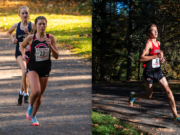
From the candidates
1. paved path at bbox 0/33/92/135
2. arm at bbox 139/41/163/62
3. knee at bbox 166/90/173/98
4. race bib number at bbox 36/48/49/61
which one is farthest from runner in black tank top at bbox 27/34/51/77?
knee at bbox 166/90/173/98

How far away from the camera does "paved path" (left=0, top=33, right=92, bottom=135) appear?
271cm

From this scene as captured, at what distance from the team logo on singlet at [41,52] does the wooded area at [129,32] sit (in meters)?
0.54

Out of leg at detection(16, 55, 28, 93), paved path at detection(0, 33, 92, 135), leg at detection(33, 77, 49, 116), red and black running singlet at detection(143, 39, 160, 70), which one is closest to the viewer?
→ red and black running singlet at detection(143, 39, 160, 70)

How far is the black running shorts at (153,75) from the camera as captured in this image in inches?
82.2

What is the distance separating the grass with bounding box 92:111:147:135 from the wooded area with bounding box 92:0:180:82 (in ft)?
1.32

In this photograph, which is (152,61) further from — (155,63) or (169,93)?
(169,93)

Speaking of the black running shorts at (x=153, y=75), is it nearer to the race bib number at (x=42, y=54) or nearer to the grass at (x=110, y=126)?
the grass at (x=110, y=126)

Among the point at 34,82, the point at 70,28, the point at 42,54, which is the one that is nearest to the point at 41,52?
the point at 42,54

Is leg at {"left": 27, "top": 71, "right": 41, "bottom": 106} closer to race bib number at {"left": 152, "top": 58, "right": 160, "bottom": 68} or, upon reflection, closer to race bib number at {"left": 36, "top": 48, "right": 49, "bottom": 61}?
race bib number at {"left": 36, "top": 48, "right": 49, "bottom": 61}

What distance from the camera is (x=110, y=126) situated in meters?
2.16

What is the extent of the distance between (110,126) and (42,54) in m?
1.02

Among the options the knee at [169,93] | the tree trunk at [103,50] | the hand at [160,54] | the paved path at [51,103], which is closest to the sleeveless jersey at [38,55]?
the paved path at [51,103]

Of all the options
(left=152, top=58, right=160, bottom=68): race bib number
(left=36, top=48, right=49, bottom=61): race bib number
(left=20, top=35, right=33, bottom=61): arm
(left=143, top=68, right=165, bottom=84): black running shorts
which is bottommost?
(left=143, top=68, right=165, bottom=84): black running shorts

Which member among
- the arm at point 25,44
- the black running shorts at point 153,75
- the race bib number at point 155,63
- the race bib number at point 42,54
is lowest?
the black running shorts at point 153,75
